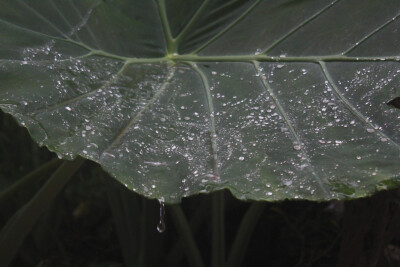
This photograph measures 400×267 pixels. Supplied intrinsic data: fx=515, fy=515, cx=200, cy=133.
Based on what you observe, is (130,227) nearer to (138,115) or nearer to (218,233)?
(218,233)

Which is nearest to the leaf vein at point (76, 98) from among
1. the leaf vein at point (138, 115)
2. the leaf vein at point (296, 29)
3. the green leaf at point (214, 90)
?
the green leaf at point (214, 90)

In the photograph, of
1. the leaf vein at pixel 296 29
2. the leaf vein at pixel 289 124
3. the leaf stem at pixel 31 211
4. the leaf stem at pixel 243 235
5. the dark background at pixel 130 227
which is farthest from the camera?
the dark background at pixel 130 227

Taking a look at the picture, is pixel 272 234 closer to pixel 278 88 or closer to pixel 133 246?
pixel 133 246

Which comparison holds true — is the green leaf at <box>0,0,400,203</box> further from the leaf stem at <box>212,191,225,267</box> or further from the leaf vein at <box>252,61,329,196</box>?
the leaf stem at <box>212,191,225,267</box>

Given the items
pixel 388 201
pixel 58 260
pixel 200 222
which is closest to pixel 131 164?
pixel 388 201

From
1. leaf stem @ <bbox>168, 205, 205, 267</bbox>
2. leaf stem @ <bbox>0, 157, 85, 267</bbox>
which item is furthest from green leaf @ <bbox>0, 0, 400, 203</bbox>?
leaf stem @ <bbox>168, 205, 205, 267</bbox>

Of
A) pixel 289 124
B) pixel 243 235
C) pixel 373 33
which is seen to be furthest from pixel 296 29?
pixel 243 235

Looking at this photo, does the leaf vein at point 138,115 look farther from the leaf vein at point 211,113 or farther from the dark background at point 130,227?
the dark background at point 130,227
